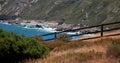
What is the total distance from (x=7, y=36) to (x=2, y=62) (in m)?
1.50

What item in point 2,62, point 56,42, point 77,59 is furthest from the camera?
point 56,42

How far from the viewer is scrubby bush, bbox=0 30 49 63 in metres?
17.6

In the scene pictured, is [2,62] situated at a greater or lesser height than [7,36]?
lesser

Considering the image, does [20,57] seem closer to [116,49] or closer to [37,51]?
[37,51]

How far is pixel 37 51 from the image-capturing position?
763 inches

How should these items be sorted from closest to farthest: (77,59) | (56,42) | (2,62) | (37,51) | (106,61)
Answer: (106,61) < (77,59) < (2,62) < (37,51) < (56,42)

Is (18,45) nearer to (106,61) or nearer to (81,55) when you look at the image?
(81,55)

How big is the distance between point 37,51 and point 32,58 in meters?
0.78

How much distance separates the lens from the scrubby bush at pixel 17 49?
695 inches

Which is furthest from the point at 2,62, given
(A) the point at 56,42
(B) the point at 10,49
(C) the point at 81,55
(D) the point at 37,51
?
(A) the point at 56,42

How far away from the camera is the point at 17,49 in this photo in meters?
18.2

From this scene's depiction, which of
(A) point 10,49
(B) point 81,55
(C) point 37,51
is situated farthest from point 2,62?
(B) point 81,55

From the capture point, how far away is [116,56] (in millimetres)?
14359

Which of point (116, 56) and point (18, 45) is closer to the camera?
point (116, 56)
